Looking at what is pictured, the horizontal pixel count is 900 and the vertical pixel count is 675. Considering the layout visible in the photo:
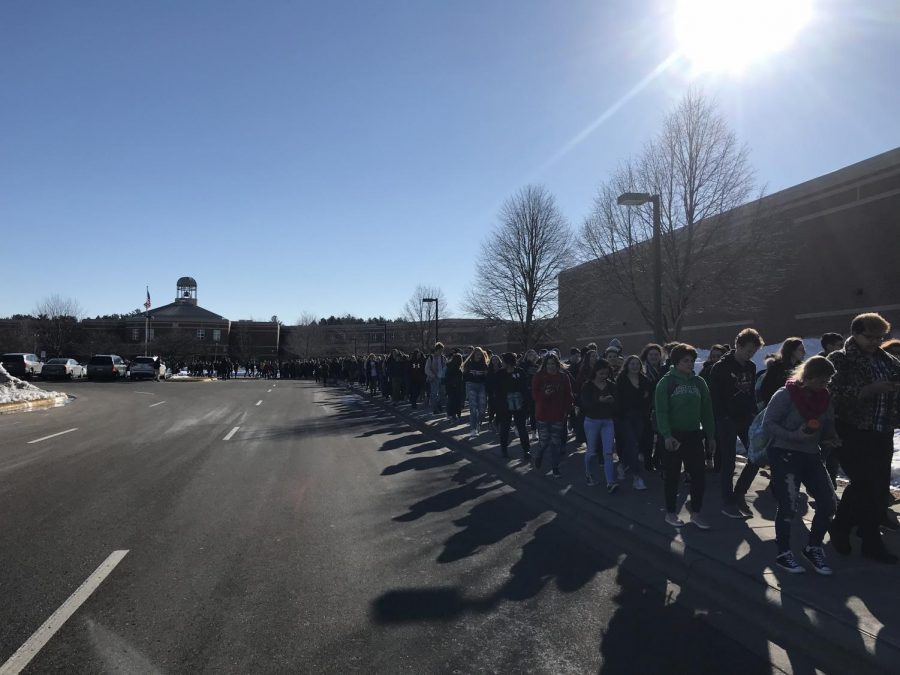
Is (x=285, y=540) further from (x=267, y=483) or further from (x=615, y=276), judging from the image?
(x=615, y=276)

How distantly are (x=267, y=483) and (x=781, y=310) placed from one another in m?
32.3

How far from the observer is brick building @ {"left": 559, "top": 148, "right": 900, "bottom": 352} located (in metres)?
28.5

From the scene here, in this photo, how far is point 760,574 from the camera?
4855mm

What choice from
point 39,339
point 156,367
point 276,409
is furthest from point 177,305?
point 276,409

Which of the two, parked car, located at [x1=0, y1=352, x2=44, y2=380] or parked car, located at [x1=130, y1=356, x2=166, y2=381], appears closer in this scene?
parked car, located at [x1=0, y1=352, x2=44, y2=380]

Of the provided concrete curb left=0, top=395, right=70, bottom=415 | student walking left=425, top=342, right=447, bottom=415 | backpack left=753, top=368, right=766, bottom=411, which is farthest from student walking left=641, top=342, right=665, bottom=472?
concrete curb left=0, top=395, right=70, bottom=415

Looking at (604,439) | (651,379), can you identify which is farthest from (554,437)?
(651,379)

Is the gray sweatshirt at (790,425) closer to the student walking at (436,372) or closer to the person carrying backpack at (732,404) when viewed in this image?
the person carrying backpack at (732,404)

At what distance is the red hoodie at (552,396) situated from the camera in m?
8.79

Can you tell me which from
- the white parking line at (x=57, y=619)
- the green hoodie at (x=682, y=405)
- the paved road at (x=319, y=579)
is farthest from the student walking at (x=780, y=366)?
the white parking line at (x=57, y=619)

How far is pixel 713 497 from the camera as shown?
7648 mm

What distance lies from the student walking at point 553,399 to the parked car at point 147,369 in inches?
1755

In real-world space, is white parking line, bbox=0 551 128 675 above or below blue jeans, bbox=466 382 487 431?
below

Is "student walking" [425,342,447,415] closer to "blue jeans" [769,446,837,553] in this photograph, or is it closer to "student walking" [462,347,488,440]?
"student walking" [462,347,488,440]
